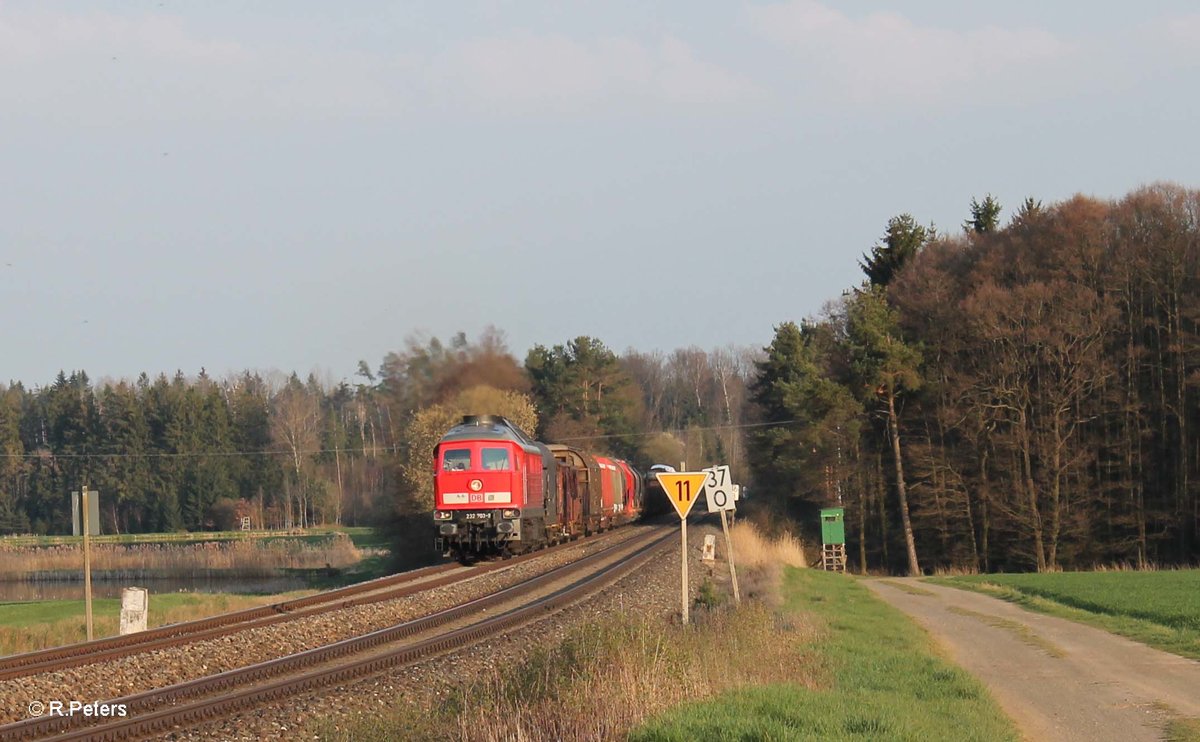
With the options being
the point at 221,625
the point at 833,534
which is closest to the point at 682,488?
the point at 221,625

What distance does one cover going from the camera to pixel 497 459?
31078 mm

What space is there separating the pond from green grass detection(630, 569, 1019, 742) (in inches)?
1423

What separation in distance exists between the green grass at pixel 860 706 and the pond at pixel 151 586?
3614cm

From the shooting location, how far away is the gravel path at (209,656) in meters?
13.0

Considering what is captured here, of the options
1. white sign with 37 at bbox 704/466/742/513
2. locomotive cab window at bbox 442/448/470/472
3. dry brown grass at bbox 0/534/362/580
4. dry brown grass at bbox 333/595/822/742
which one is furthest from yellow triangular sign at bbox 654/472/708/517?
dry brown grass at bbox 0/534/362/580

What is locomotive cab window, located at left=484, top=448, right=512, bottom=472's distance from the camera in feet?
102

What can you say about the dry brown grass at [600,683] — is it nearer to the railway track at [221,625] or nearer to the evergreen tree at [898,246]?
the railway track at [221,625]

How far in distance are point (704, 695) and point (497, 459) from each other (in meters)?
20.4

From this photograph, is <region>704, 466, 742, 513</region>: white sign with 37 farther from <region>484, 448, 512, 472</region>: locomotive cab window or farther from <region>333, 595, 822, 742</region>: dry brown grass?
<region>484, 448, 512, 472</region>: locomotive cab window

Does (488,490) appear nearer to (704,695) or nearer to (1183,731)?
(704,695)

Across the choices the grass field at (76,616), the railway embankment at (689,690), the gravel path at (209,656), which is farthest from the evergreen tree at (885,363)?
the railway embankment at (689,690)

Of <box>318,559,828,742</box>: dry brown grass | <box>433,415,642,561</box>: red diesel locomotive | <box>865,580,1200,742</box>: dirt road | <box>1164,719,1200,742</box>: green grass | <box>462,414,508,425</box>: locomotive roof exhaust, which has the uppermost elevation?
<box>462,414,508,425</box>: locomotive roof exhaust

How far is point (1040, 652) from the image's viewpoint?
19.1 metres

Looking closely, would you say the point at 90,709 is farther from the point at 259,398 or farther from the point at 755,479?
the point at 259,398
